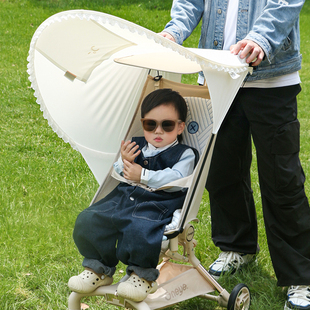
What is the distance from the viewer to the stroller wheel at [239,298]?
8.72ft

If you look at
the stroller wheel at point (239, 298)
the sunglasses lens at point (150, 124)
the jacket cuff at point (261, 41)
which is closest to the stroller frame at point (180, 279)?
the stroller wheel at point (239, 298)

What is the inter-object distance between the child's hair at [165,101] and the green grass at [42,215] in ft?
3.94

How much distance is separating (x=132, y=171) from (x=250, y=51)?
86 cm

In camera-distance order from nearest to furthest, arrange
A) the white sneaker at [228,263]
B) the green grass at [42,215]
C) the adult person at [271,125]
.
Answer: the adult person at [271,125], the green grass at [42,215], the white sneaker at [228,263]

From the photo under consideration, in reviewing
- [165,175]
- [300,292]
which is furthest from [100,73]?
[300,292]

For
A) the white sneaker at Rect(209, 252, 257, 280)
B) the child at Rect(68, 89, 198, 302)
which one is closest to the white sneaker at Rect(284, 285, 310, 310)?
the white sneaker at Rect(209, 252, 257, 280)

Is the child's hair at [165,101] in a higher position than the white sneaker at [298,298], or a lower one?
higher

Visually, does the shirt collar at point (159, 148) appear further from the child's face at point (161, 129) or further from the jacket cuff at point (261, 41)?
the jacket cuff at point (261, 41)

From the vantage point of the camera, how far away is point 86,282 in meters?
2.31

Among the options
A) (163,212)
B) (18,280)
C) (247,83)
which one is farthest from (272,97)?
(18,280)

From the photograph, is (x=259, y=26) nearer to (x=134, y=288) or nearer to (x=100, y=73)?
(x=100, y=73)

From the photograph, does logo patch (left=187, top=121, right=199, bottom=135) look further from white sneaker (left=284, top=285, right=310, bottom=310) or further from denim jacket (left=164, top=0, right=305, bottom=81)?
white sneaker (left=284, top=285, right=310, bottom=310)

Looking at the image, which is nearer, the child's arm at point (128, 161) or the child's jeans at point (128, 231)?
the child's jeans at point (128, 231)

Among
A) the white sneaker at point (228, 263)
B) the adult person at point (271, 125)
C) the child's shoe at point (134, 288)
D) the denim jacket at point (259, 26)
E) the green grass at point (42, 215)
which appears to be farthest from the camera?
the white sneaker at point (228, 263)
